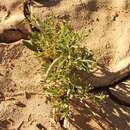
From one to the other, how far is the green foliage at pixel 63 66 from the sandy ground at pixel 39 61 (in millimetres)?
108

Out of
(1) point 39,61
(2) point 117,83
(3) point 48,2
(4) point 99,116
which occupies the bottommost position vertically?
(4) point 99,116

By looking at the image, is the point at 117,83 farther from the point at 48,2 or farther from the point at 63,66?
the point at 48,2

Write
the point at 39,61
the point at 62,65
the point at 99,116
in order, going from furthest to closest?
the point at 39,61
the point at 99,116
the point at 62,65

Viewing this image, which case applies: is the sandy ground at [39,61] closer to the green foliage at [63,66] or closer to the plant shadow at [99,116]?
the plant shadow at [99,116]

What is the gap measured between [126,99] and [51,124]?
23.0 inches

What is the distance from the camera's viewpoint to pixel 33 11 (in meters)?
3.37

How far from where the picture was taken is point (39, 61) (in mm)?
3285

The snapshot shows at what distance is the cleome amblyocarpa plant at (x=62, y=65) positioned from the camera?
10.0ft

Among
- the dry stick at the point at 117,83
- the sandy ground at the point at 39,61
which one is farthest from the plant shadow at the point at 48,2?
the dry stick at the point at 117,83

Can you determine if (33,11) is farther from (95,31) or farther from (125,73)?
(125,73)

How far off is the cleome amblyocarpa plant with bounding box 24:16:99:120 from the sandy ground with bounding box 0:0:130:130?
0.11m

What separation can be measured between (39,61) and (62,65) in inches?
11.2

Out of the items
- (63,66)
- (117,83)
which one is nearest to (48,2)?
(63,66)

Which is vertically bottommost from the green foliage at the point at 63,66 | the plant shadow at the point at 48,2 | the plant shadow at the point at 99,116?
the plant shadow at the point at 99,116
